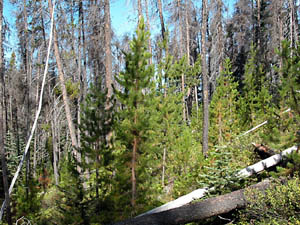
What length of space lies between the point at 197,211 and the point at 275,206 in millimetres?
1302

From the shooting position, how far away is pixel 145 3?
45.4 feet

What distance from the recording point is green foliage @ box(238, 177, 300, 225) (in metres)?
3.94

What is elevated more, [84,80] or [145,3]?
[145,3]

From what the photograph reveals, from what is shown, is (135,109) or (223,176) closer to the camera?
(223,176)

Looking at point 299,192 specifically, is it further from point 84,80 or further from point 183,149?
point 84,80

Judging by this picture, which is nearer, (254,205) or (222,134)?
(254,205)

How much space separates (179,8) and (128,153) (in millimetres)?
13622

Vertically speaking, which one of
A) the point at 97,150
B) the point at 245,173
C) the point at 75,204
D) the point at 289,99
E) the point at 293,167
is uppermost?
the point at 289,99

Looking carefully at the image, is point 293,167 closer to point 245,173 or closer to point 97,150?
point 245,173

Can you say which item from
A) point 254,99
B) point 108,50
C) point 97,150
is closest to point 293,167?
point 97,150

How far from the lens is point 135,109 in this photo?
20.2ft

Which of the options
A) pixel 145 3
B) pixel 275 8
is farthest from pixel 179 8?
pixel 275 8

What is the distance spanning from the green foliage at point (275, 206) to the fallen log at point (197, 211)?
206 millimetres

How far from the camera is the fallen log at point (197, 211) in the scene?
13.5 ft
